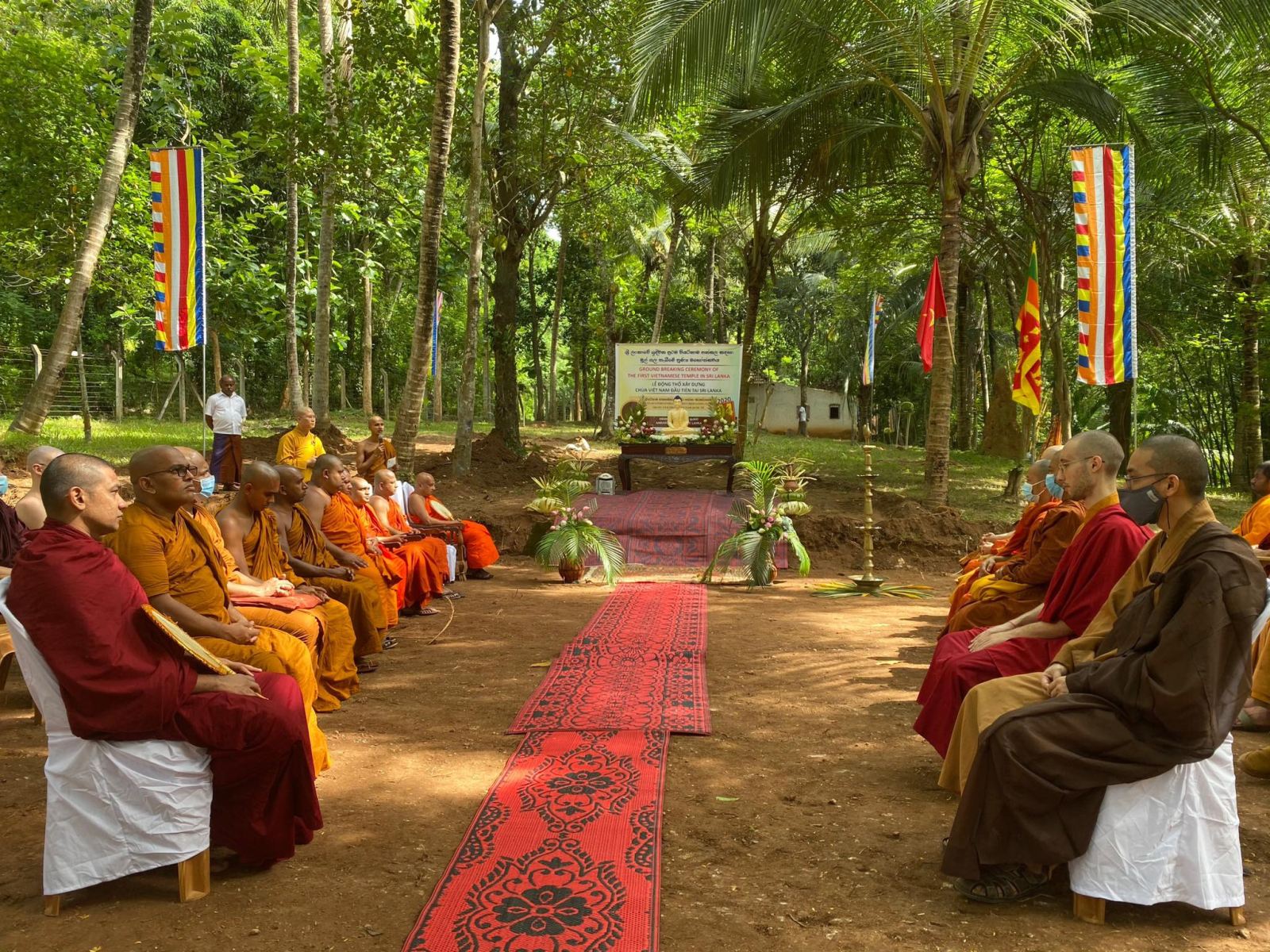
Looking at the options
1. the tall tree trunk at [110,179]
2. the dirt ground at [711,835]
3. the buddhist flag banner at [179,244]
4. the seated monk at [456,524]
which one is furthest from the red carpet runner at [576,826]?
the tall tree trunk at [110,179]

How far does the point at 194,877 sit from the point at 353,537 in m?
4.26

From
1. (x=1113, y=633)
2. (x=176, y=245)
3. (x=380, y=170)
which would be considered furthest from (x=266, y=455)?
(x=1113, y=633)

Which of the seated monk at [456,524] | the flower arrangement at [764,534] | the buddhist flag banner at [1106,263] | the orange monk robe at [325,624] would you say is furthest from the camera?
the flower arrangement at [764,534]

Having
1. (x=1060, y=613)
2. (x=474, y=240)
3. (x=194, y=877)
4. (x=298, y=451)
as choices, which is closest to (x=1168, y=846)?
(x=1060, y=613)

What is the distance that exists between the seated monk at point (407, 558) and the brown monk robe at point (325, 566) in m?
1.07

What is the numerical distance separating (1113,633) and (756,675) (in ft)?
10.9

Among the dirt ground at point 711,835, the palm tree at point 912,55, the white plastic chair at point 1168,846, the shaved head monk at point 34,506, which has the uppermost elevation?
the palm tree at point 912,55

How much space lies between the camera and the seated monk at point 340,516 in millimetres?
7512

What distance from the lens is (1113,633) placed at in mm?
3920

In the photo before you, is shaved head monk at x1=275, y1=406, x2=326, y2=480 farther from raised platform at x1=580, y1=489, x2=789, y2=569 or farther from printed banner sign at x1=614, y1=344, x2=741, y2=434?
printed banner sign at x1=614, y1=344, x2=741, y2=434

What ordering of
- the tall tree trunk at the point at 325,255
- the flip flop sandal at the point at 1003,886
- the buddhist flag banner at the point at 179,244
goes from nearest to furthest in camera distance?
the flip flop sandal at the point at 1003,886 → the buddhist flag banner at the point at 179,244 → the tall tree trunk at the point at 325,255

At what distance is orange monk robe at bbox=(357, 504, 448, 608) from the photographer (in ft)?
28.9

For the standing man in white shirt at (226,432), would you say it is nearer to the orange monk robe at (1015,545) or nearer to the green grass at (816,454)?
the green grass at (816,454)

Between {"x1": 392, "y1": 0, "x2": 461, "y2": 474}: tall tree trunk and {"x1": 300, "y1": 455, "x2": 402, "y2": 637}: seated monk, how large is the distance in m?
3.58
